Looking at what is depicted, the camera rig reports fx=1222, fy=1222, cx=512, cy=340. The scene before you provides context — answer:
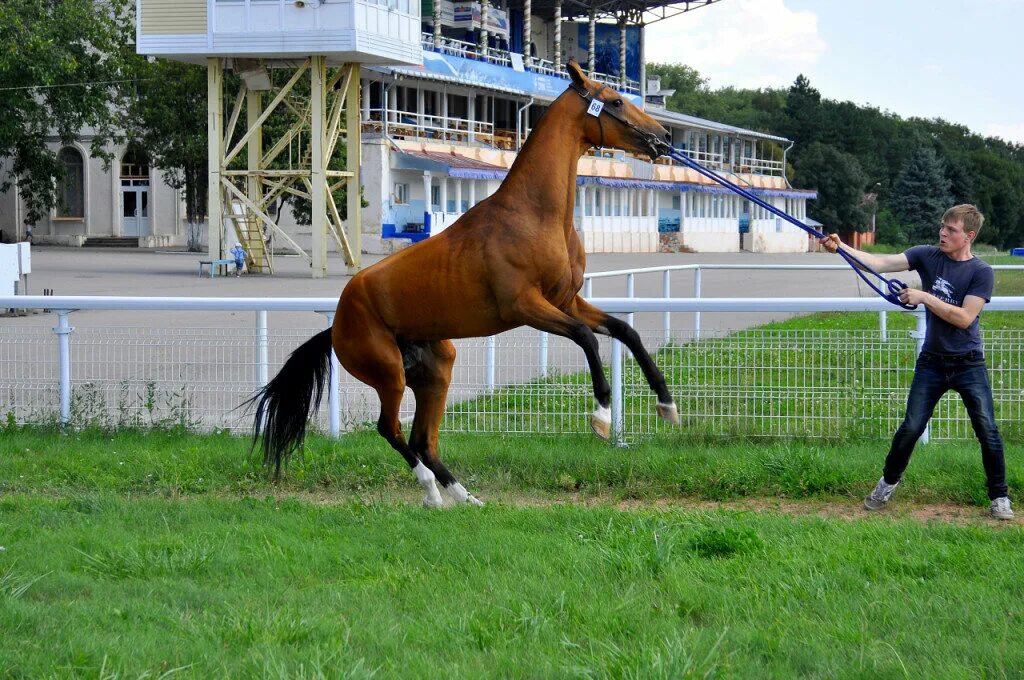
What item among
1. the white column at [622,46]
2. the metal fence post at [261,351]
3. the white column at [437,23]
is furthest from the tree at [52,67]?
the white column at [622,46]

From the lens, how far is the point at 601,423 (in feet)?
20.8

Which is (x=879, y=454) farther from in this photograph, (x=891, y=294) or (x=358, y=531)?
(x=358, y=531)

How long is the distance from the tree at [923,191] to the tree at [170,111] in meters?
46.5

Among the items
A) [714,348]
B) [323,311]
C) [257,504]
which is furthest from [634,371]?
[257,504]

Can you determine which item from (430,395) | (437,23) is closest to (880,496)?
(430,395)

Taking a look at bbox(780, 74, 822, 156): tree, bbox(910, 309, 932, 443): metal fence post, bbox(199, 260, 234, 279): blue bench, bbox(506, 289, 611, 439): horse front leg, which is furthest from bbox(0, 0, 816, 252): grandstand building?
bbox(506, 289, 611, 439): horse front leg

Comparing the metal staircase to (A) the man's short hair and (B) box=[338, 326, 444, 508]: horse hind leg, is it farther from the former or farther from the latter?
(A) the man's short hair

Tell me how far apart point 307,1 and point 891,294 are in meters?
24.6

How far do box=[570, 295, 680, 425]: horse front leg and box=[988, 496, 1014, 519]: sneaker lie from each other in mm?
1879

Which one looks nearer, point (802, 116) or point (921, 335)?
point (921, 335)

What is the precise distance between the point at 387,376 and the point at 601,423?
4.37 ft

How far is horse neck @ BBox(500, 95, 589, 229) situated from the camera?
21.2ft

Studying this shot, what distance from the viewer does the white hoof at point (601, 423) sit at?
6.30 meters

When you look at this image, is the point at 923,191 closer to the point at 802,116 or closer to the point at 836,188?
the point at 836,188
